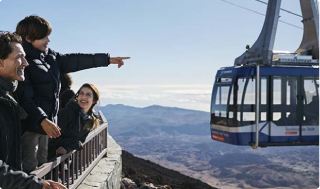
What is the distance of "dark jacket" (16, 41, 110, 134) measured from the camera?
3327 mm

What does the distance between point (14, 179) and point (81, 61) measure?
221 centimetres

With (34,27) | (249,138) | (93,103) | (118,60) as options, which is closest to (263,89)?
(249,138)

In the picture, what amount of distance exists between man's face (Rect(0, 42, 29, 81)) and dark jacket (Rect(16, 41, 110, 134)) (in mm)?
793

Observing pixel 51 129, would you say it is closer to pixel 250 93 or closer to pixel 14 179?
pixel 14 179

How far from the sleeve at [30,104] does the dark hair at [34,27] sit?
0.36 meters

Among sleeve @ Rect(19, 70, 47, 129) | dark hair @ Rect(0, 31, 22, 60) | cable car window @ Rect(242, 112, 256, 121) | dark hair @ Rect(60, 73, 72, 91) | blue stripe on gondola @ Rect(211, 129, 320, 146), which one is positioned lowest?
blue stripe on gondola @ Rect(211, 129, 320, 146)

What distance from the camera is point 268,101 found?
10.7m

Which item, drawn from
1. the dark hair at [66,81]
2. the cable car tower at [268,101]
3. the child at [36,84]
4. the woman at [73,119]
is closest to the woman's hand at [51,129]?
the child at [36,84]

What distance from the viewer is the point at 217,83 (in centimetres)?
1144

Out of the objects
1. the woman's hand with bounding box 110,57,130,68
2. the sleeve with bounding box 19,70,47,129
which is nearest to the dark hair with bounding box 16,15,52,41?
the sleeve with bounding box 19,70,47,129

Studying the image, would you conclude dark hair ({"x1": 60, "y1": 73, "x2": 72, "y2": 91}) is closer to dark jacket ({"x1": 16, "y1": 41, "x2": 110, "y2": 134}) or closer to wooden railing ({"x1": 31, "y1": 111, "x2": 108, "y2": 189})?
wooden railing ({"x1": 31, "y1": 111, "x2": 108, "y2": 189})

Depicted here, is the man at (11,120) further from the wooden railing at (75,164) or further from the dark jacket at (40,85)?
the wooden railing at (75,164)

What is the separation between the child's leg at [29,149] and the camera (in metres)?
3.72


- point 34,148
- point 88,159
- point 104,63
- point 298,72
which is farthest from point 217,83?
point 34,148
